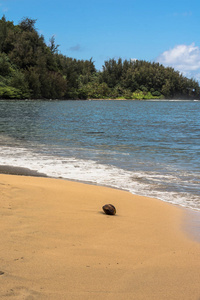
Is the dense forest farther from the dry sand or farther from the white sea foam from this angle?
the dry sand

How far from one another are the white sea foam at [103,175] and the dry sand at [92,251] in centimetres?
88

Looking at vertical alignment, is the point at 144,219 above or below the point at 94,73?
below

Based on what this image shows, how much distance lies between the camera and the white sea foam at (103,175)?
21.9ft

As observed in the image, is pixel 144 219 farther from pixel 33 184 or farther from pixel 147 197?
pixel 33 184

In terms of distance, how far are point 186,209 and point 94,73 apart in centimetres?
19195

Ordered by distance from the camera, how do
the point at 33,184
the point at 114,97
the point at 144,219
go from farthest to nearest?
the point at 114,97 → the point at 33,184 → the point at 144,219

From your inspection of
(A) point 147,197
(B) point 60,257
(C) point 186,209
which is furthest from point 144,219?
(B) point 60,257

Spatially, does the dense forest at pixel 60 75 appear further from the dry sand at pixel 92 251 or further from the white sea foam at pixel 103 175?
the dry sand at pixel 92 251

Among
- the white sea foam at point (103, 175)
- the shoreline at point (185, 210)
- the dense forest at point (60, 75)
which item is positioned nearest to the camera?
the shoreline at point (185, 210)

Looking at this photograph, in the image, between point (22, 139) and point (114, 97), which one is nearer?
point (22, 139)

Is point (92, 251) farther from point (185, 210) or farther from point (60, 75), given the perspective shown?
point (60, 75)

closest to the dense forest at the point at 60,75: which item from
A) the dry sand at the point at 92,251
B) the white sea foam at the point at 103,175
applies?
the white sea foam at the point at 103,175

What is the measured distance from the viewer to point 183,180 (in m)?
8.02

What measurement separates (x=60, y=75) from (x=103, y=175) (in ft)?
364
